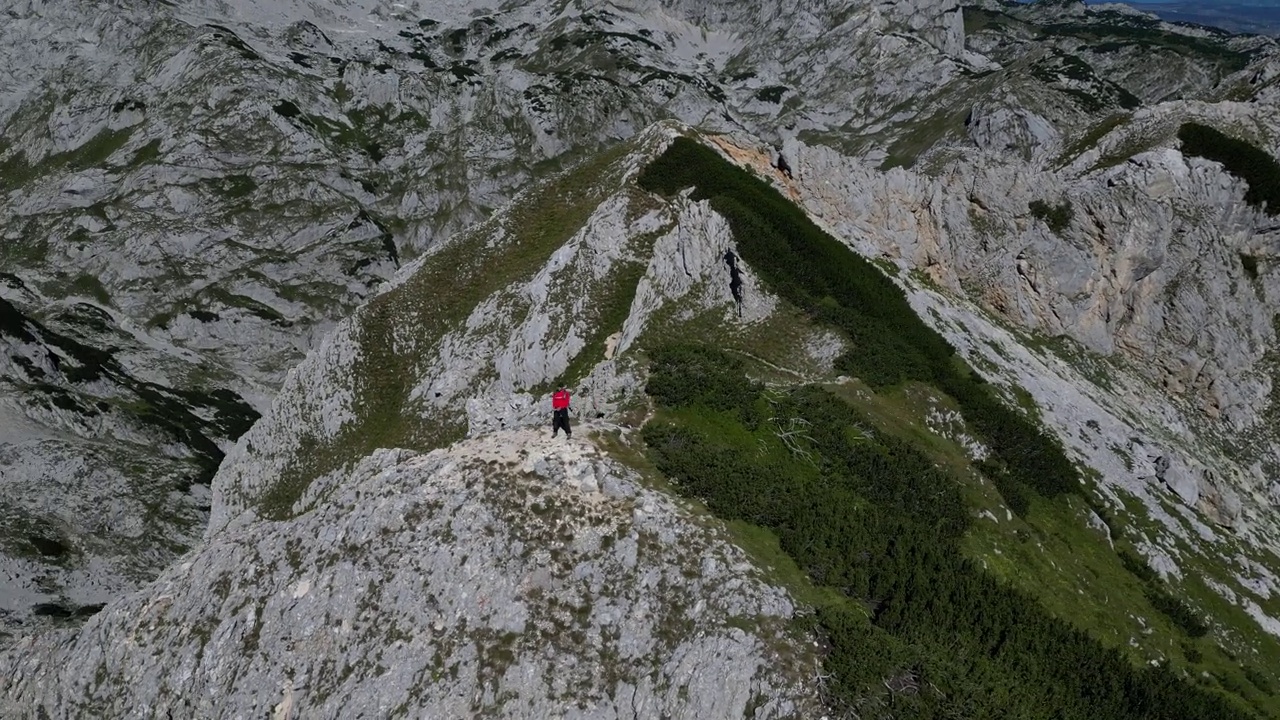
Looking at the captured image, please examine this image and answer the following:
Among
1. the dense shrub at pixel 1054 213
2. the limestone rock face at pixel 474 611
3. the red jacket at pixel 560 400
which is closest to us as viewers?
the limestone rock face at pixel 474 611

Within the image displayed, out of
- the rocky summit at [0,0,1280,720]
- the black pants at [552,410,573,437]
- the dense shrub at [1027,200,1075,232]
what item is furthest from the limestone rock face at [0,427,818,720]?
the dense shrub at [1027,200,1075,232]

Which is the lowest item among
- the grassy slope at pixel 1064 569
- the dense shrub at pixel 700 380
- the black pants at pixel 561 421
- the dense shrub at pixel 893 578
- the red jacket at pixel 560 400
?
the grassy slope at pixel 1064 569

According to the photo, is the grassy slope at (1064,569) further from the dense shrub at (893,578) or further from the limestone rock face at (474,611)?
the limestone rock face at (474,611)

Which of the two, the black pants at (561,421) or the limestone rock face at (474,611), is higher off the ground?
the black pants at (561,421)

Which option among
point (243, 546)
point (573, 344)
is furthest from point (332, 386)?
point (243, 546)

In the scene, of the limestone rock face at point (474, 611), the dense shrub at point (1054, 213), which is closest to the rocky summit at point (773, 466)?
the limestone rock face at point (474, 611)
